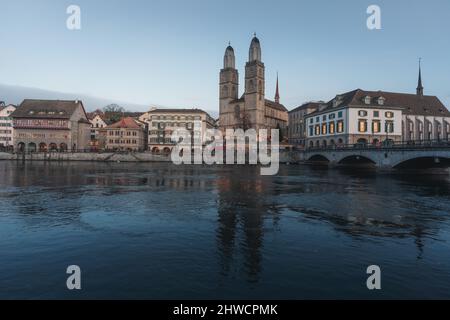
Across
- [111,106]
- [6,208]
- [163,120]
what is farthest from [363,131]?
[111,106]

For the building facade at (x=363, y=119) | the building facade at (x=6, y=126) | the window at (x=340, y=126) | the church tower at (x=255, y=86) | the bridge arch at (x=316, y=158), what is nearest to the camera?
the building facade at (x=363, y=119)

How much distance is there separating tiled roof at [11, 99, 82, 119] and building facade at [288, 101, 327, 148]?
3334 inches

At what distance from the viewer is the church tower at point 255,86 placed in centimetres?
13338

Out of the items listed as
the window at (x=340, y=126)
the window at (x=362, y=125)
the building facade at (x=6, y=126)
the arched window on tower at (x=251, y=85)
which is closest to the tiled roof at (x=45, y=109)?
the building facade at (x=6, y=126)

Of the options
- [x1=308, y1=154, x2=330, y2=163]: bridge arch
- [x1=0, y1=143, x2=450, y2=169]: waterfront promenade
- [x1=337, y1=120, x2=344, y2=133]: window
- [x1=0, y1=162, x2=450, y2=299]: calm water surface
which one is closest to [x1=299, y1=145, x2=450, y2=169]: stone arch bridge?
[x1=0, y1=143, x2=450, y2=169]: waterfront promenade

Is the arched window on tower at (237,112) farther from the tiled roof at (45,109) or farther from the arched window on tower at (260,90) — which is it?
the tiled roof at (45,109)

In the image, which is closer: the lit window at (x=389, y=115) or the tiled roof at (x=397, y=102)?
the tiled roof at (x=397, y=102)

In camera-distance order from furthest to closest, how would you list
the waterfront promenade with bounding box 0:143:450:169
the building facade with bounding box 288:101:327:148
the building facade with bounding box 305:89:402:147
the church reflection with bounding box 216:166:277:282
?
the building facade with bounding box 288:101:327:148, the building facade with bounding box 305:89:402:147, the waterfront promenade with bounding box 0:143:450:169, the church reflection with bounding box 216:166:277:282

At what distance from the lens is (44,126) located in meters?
111

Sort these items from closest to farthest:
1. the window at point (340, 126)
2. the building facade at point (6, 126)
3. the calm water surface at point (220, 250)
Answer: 1. the calm water surface at point (220, 250)
2. the window at point (340, 126)
3. the building facade at point (6, 126)

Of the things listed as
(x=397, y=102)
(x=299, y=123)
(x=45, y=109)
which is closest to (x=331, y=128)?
(x=397, y=102)

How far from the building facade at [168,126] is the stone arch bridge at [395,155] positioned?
6002 cm

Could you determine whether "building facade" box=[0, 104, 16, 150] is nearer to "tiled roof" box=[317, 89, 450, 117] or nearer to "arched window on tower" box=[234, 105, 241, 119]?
→ "arched window on tower" box=[234, 105, 241, 119]

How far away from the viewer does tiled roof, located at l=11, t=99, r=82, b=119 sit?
110312mm
